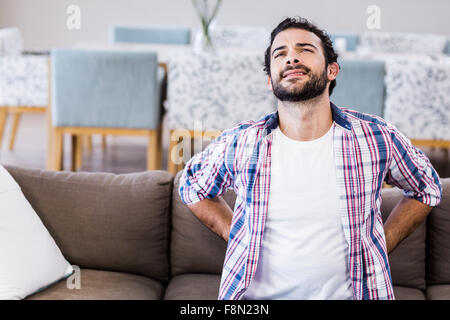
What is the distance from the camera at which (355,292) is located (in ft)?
3.77

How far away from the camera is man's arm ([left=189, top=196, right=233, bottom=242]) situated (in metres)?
1.32

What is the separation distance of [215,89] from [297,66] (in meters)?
1.66

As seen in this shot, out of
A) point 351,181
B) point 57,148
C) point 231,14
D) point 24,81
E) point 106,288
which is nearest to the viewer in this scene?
point 351,181

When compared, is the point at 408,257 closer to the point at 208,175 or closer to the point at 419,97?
the point at 208,175

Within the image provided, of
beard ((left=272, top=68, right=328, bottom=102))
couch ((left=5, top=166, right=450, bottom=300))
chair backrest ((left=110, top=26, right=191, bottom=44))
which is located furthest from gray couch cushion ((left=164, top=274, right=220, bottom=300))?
chair backrest ((left=110, top=26, right=191, bottom=44))

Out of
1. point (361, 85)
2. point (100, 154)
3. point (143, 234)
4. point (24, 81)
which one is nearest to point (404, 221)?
point (143, 234)

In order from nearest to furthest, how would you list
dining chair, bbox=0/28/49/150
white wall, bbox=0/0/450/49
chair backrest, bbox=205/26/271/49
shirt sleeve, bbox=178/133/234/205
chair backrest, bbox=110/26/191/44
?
shirt sleeve, bbox=178/133/234/205, dining chair, bbox=0/28/49/150, chair backrest, bbox=110/26/191/44, chair backrest, bbox=205/26/271/49, white wall, bbox=0/0/450/49

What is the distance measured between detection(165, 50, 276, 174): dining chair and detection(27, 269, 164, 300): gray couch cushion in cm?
145

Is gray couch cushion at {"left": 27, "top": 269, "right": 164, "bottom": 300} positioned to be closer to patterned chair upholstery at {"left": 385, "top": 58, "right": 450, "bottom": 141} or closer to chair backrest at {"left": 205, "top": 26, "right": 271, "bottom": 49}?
patterned chair upholstery at {"left": 385, "top": 58, "right": 450, "bottom": 141}

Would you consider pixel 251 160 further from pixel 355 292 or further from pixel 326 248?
pixel 355 292

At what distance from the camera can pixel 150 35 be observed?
4.62 metres
